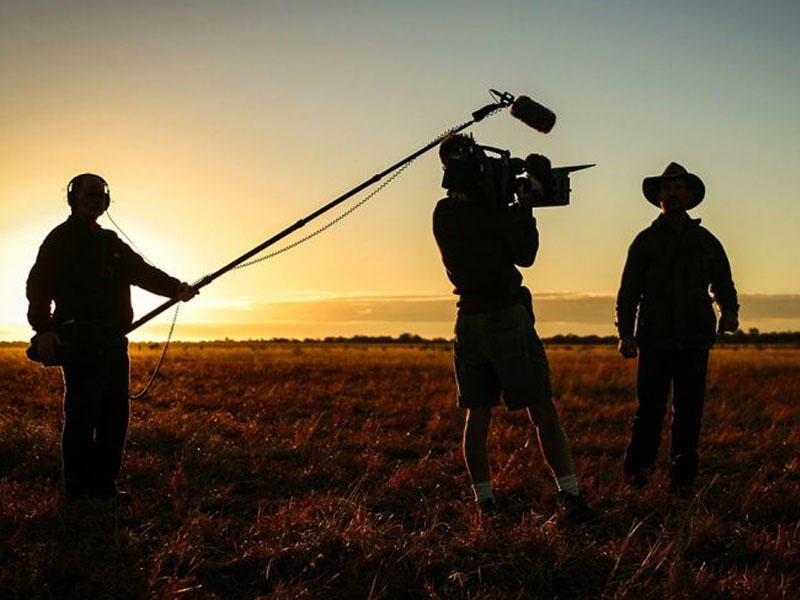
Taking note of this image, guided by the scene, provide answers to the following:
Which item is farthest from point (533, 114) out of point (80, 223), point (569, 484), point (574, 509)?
point (80, 223)

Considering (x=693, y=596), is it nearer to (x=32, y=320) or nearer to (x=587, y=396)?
(x=32, y=320)

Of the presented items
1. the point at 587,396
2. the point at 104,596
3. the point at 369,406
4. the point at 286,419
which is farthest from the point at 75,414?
the point at 587,396

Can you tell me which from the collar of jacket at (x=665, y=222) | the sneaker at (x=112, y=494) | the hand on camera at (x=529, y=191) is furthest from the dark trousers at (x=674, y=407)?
the sneaker at (x=112, y=494)

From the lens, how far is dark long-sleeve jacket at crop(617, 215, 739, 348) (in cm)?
641

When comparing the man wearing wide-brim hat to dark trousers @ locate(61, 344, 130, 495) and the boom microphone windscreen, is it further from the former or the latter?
dark trousers @ locate(61, 344, 130, 495)

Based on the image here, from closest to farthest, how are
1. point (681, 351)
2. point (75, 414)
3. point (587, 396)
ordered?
point (75, 414)
point (681, 351)
point (587, 396)

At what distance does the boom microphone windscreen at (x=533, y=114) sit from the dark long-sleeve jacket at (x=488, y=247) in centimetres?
67

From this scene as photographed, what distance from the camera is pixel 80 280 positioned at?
5.79m

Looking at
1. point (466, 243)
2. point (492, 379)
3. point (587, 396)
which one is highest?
point (466, 243)

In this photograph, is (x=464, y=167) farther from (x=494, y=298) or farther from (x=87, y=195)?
(x=87, y=195)

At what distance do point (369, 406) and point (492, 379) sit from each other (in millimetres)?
7389

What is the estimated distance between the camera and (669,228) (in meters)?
6.57

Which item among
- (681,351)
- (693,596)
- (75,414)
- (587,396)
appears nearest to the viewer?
(693,596)

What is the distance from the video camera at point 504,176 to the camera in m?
5.12
